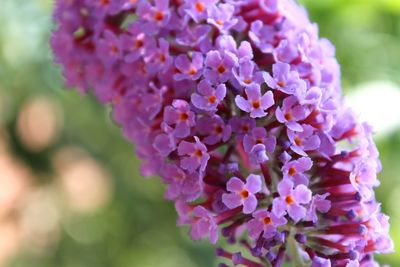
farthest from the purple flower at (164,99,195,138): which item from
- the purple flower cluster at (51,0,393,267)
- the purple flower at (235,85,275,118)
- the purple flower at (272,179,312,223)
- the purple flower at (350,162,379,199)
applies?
the purple flower at (350,162,379,199)

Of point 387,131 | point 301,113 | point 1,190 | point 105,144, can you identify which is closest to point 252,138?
point 301,113

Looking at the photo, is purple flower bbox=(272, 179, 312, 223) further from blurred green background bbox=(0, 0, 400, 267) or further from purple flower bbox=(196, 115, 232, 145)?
blurred green background bbox=(0, 0, 400, 267)

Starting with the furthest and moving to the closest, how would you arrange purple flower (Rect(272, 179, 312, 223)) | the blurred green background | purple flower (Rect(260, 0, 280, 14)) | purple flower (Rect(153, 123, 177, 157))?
the blurred green background, purple flower (Rect(260, 0, 280, 14)), purple flower (Rect(153, 123, 177, 157)), purple flower (Rect(272, 179, 312, 223))

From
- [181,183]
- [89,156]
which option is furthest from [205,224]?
[89,156]

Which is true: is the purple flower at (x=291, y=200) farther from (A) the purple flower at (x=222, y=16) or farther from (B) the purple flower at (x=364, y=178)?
Result: (A) the purple flower at (x=222, y=16)

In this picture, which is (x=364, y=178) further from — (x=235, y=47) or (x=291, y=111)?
(x=235, y=47)

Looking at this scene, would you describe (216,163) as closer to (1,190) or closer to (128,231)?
(128,231)
